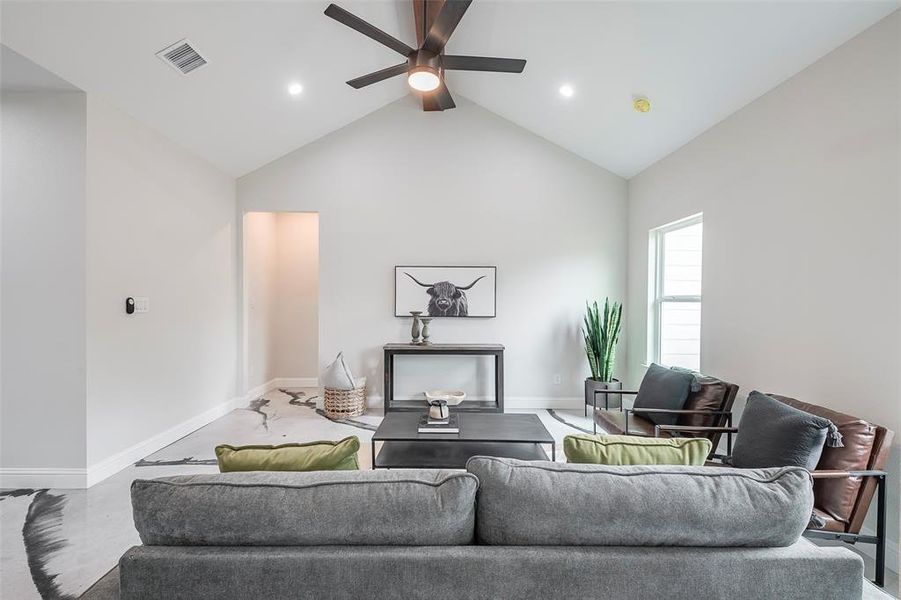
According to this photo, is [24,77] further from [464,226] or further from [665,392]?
[665,392]

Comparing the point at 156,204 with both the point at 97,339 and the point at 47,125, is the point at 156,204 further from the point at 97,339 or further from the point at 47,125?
the point at 97,339

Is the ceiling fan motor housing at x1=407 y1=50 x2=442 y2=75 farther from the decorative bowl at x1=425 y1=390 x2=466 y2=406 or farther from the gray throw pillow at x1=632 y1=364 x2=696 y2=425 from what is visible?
the gray throw pillow at x1=632 y1=364 x2=696 y2=425

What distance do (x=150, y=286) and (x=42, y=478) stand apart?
1.45 meters

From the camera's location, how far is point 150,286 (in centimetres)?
354

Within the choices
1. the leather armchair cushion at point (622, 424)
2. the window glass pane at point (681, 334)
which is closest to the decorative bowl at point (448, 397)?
the leather armchair cushion at point (622, 424)

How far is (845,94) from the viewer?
2.33 m

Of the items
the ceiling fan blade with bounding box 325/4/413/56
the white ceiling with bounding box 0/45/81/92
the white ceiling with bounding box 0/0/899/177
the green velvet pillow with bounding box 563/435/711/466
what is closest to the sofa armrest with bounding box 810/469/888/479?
the green velvet pillow with bounding box 563/435/711/466

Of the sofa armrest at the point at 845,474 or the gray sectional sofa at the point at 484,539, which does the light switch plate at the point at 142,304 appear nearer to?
the gray sectional sofa at the point at 484,539

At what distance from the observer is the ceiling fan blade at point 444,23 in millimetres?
2279

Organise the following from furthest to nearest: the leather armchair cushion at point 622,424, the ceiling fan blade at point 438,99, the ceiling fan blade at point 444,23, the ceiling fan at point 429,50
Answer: the ceiling fan blade at point 438,99, the leather armchair cushion at point 622,424, the ceiling fan at point 429,50, the ceiling fan blade at point 444,23

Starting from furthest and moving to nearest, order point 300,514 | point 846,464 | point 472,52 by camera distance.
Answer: point 472,52, point 846,464, point 300,514

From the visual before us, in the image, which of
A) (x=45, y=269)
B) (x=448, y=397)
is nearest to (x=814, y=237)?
(x=448, y=397)

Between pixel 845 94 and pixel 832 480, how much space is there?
195 cm

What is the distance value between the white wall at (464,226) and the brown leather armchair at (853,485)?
10.1ft
